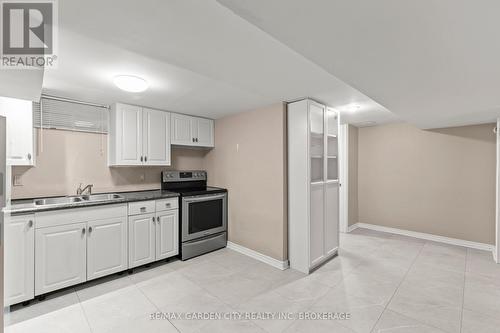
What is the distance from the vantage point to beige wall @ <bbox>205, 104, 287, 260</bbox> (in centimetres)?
313

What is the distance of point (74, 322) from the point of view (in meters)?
2.00

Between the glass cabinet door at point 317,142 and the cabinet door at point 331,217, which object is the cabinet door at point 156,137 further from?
the cabinet door at point 331,217

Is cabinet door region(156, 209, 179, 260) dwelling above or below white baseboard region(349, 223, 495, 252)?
above

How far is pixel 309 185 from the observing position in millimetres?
2934

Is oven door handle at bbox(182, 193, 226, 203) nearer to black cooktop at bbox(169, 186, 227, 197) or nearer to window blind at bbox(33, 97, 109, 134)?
black cooktop at bbox(169, 186, 227, 197)

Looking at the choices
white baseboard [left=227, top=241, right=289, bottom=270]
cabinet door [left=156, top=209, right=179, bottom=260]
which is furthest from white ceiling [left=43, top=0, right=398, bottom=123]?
white baseboard [left=227, top=241, right=289, bottom=270]

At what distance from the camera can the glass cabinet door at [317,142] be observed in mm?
3088

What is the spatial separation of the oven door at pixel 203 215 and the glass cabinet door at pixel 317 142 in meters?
1.58

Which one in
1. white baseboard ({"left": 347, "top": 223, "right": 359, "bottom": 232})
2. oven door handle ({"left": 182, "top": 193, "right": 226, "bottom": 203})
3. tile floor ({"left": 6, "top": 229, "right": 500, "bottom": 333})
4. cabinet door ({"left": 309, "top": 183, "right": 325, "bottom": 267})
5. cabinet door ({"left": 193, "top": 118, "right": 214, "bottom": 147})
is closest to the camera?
tile floor ({"left": 6, "top": 229, "right": 500, "bottom": 333})

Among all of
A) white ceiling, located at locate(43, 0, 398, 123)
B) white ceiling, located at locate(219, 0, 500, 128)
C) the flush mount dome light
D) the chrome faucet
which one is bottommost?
the chrome faucet

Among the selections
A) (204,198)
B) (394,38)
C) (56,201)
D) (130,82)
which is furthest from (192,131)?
(394,38)

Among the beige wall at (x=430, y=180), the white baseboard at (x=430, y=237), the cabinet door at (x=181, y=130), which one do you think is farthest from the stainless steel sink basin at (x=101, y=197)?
the beige wall at (x=430, y=180)

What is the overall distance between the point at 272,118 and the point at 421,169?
3.15 meters

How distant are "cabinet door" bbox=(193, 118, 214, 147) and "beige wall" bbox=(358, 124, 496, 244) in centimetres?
330
